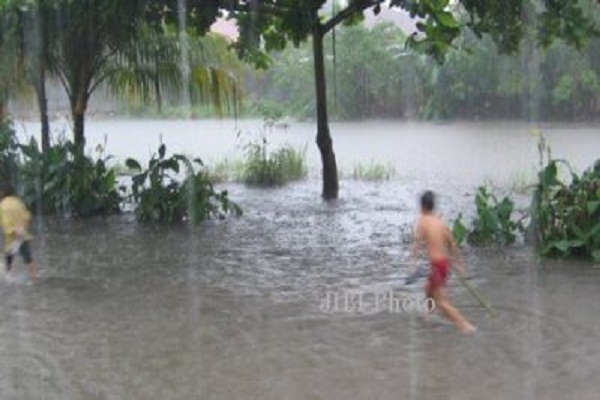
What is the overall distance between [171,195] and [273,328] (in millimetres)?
6357

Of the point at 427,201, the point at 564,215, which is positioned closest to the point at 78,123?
the point at 564,215

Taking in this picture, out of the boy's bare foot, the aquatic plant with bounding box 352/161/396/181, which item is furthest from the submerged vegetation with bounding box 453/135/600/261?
the aquatic plant with bounding box 352/161/396/181

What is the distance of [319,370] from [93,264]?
4900 mm

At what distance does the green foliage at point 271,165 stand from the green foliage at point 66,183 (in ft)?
19.1

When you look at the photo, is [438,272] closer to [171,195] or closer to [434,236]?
[434,236]

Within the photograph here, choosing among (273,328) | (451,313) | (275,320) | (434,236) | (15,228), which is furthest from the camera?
(15,228)

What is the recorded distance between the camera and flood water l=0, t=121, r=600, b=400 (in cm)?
610

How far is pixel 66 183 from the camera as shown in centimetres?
1421

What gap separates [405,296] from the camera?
341 inches

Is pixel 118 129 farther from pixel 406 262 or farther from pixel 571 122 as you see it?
pixel 406 262

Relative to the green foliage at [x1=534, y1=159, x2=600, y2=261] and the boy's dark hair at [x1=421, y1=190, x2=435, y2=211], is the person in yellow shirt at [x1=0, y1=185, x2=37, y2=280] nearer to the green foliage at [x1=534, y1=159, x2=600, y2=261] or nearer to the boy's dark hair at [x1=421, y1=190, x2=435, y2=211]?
the boy's dark hair at [x1=421, y1=190, x2=435, y2=211]

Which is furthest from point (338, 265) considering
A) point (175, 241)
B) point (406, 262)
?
point (175, 241)

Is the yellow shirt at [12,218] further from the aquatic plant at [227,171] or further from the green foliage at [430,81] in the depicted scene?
the green foliage at [430,81]

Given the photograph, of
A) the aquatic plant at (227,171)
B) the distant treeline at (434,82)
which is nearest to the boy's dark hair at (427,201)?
the aquatic plant at (227,171)
